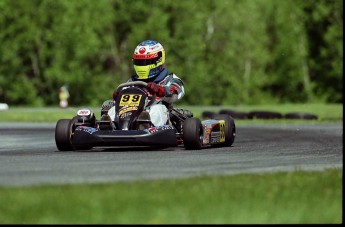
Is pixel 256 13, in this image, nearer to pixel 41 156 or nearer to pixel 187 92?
pixel 187 92

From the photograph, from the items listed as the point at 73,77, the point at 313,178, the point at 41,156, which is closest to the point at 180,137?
the point at 41,156

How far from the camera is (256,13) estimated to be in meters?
60.8

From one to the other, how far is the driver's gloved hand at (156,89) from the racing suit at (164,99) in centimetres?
10

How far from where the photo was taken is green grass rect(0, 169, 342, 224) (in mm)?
7668

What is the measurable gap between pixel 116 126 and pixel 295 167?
4.24 metres

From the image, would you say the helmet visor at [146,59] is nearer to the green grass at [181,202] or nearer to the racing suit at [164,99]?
the racing suit at [164,99]

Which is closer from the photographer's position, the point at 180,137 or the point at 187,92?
the point at 180,137

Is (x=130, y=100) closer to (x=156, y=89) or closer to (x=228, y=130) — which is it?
(x=156, y=89)

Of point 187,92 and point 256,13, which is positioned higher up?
point 256,13

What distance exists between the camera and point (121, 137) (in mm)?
14398

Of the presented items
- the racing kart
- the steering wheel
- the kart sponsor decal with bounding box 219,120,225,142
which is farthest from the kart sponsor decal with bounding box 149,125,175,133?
the kart sponsor decal with bounding box 219,120,225,142

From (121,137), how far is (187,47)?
41.2 metres

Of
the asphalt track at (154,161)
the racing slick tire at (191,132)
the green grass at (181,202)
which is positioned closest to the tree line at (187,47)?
the asphalt track at (154,161)

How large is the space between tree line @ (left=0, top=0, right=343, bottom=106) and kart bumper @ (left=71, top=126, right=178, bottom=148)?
1372 inches
